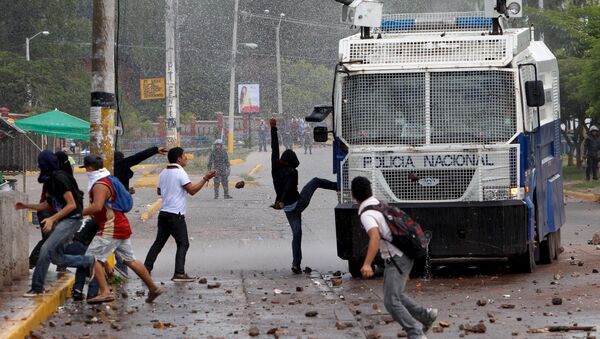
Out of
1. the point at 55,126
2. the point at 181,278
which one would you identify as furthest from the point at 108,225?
the point at 55,126

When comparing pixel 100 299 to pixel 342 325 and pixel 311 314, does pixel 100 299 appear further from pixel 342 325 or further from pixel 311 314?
pixel 342 325

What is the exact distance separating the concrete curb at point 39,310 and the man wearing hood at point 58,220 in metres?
0.26

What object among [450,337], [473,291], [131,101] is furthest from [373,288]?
[131,101]

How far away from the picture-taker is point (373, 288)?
14.3 m

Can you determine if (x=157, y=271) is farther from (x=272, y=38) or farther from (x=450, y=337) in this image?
(x=272, y=38)

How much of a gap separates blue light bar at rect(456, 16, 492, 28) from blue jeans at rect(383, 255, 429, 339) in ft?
23.0

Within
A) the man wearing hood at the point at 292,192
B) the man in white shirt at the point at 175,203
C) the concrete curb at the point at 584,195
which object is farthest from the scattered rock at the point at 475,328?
the concrete curb at the point at 584,195

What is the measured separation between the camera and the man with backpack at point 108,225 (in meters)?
12.6

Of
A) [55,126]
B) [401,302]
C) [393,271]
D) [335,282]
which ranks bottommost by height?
[335,282]

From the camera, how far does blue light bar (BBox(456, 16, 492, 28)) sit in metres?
16.0

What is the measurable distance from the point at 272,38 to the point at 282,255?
67031 millimetres

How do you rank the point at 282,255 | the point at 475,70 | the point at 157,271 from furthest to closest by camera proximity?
the point at 282,255 < the point at 157,271 < the point at 475,70

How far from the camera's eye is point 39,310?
11523 millimetres

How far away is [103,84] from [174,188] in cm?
151
